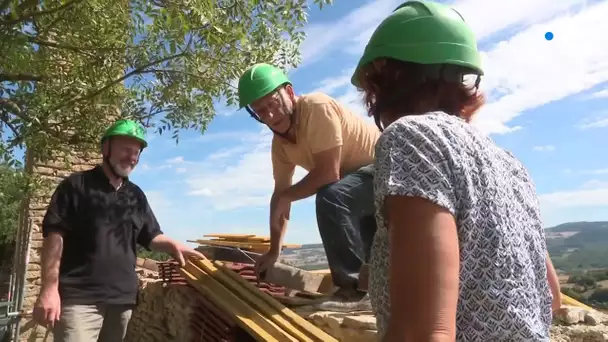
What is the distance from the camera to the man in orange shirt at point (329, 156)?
3.41 m

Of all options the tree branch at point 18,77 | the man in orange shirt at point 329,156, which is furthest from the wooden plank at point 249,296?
the tree branch at point 18,77

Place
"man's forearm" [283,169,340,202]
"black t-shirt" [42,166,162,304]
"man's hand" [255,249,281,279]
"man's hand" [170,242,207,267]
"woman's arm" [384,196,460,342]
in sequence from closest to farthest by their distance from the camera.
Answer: "woman's arm" [384,196,460,342] < "black t-shirt" [42,166,162,304] < "man's forearm" [283,169,340,202] < "man's hand" [170,242,207,267] < "man's hand" [255,249,281,279]

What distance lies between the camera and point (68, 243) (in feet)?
11.1

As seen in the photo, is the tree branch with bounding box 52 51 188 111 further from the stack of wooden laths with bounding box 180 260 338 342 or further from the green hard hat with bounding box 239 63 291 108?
the green hard hat with bounding box 239 63 291 108

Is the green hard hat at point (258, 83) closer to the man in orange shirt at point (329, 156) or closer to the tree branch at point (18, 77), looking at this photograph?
the man in orange shirt at point (329, 156)

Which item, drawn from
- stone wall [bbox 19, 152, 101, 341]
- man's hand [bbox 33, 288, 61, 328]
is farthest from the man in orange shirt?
stone wall [bbox 19, 152, 101, 341]

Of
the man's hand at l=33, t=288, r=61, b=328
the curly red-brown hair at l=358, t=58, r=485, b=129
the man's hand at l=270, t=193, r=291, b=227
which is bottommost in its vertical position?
the man's hand at l=33, t=288, r=61, b=328

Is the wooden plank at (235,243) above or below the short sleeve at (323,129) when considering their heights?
below

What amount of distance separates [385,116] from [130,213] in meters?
2.86

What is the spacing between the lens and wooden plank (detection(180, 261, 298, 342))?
3269 mm

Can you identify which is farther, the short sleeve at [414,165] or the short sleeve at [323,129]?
the short sleeve at [323,129]

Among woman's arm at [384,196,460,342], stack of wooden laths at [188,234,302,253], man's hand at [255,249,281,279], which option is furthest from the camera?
stack of wooden laths at [188,234,302,253]

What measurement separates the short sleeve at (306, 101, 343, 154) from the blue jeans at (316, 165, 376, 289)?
285 millimetres

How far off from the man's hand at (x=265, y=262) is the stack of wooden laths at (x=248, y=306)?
0.17m
